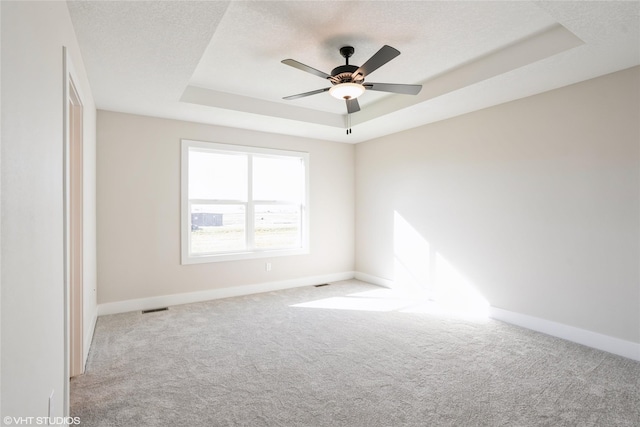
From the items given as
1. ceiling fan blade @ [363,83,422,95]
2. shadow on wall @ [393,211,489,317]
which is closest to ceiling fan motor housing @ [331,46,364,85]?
ceiling fan blade @ [363,83,422,95]

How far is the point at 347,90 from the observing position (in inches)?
A: 120

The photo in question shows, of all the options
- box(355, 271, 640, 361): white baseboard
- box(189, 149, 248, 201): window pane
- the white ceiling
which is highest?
the white ceiling

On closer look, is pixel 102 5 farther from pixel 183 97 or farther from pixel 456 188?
pixel 456 188

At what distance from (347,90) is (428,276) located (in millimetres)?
2992

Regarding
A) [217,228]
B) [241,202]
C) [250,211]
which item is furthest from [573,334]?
[217,228]

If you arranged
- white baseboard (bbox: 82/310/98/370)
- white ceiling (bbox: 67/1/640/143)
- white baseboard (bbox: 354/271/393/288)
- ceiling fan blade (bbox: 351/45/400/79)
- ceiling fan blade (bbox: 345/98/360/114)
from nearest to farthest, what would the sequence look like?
white ceiling (bbox: 67/1/640/143) → ceiling fan blade (bbox: 351/45/400/79) → white baseboard (bbox: 82/310/98/370) → ceiling fan blade (bbox: 345/98/360/114) → white baseboard (bbox: 354/271/393/288)

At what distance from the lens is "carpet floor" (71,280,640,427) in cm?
212

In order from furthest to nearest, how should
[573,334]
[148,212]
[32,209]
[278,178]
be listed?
1. [278,178]
2. [148,212]
3. [573,334]
4. [32,209]

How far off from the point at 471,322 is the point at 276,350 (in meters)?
2.29

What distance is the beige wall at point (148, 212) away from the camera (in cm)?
411

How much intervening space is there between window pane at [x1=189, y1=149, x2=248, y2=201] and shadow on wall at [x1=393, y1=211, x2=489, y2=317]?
8.26 feet

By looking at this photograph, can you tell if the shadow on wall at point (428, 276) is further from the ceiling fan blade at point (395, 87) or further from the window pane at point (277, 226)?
the ceiling fan blade at point (395, 87)

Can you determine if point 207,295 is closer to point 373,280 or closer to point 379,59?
point 373,280

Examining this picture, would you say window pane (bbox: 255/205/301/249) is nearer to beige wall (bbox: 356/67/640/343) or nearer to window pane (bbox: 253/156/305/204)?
window pane (bbox: 253/156/305/204)
